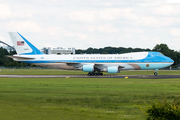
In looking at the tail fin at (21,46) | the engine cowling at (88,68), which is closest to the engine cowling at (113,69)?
the engine cowling at (88,68)

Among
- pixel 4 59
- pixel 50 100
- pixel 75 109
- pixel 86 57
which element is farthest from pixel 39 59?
pixel 4 59

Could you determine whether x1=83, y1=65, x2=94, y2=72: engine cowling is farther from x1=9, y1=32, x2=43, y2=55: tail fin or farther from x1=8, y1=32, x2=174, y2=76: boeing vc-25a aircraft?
x1=9, y1=32, x2=43, y2=55: tail fin

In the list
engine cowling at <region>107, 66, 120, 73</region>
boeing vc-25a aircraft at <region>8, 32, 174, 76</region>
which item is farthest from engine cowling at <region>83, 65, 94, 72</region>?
Answer: engine cowling at <region>107, 66, 120, 73</region>

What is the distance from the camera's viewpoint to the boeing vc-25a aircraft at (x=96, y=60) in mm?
49688

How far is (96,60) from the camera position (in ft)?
167

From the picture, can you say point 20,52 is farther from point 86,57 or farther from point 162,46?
point 162,46

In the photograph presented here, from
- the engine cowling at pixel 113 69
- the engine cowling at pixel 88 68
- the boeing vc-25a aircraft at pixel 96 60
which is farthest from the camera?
the boeing vc-25a aircraft at pixel 96 60

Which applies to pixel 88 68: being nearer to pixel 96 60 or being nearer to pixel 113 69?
pixel 96 60

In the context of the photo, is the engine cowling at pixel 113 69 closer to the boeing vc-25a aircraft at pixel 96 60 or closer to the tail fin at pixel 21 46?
the boeing vc-25a aircraft at pixel 96 60

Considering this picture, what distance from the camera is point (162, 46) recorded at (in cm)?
12788

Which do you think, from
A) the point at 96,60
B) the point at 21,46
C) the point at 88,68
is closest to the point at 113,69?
the point at 96,60

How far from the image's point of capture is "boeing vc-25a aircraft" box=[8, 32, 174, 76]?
49.7 meters

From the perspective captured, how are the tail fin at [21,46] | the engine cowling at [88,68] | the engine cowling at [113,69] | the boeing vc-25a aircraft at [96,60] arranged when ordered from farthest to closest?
the tail fin at [21,46] < the boeing vc-25a aircraft at [96,60] < the engine cowling at [88,68] < the engine cowling at [113,69]

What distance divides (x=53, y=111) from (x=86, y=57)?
37630 mm
